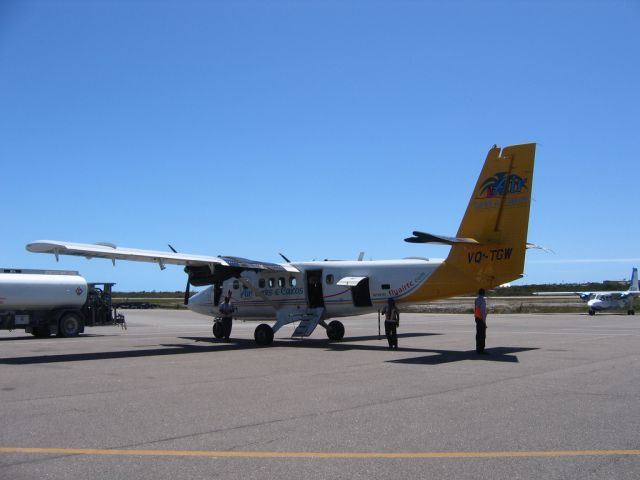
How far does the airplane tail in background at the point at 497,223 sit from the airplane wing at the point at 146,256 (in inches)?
302

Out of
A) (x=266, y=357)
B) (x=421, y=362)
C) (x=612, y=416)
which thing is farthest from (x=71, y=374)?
(x=612, y=416)

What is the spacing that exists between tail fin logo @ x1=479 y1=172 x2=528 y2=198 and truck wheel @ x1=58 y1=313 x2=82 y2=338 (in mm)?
21102

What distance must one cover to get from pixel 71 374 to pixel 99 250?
6.58 meters

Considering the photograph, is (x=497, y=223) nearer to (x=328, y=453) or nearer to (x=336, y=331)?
(x=336, y=331)

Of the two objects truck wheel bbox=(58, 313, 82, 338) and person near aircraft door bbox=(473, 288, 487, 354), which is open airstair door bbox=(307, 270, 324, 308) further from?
truck wheel bbox=(58, 313, 82, 338)

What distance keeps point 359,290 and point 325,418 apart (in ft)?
45.2

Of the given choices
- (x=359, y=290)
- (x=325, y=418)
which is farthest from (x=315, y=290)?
(x=325, y=418)

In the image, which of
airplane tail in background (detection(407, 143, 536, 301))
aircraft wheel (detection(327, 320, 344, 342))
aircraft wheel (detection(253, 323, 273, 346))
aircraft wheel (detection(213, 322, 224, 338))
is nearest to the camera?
A: airplane tail in background (detection(407, 143, 536, 301))

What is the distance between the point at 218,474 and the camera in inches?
246

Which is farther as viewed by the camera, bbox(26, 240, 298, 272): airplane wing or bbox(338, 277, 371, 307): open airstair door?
bbox(338, 277, 371, 307): open airstair door

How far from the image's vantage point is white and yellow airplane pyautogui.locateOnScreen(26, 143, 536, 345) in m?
18.4

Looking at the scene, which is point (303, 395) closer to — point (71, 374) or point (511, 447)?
point (511, 447)

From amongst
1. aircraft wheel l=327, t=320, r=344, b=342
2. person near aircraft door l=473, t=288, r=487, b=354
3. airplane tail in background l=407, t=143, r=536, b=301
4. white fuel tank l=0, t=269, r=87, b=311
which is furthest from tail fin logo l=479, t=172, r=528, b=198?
white fuel tank l=0, t=269, r=87, b=311

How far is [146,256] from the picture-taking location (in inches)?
837
